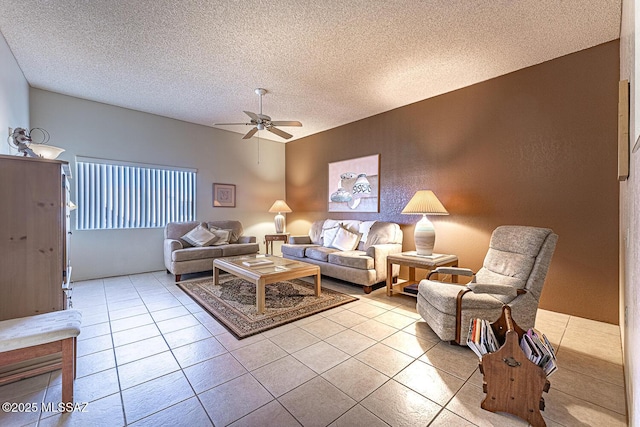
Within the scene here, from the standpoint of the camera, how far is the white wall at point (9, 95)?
101 inches

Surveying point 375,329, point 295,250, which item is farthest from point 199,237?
point 375,329

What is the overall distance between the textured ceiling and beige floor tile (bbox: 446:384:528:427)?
110 inches

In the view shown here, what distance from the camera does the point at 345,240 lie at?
4379 millimetres

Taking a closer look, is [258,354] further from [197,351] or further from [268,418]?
[268,418]

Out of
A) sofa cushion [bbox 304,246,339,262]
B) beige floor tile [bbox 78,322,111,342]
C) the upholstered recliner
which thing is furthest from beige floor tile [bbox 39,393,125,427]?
sofa cushion [bbox 304,246,339,262]

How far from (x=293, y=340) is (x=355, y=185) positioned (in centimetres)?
322

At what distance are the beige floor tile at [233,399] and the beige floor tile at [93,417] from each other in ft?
1.38

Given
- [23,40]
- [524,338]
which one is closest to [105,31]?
[23,40]

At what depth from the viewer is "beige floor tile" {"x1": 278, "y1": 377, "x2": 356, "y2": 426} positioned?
1.45 metres

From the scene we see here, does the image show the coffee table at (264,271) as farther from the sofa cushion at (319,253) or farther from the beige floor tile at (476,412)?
the beige floor tile at (476,412)

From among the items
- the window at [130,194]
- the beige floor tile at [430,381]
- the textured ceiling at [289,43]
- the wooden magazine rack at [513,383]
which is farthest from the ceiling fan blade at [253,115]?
the wooden magazine rack at [513,383]

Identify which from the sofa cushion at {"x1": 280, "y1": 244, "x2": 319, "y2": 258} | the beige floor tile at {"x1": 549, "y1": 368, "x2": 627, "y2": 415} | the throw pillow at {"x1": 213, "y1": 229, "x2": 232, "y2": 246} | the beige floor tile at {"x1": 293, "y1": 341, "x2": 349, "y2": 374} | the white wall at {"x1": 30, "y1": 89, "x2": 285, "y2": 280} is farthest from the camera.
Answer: the throw pillow at {"x1": 213, "y1": 229, "x2": 232, "y2": 246}

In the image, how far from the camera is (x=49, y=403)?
1.55 metres

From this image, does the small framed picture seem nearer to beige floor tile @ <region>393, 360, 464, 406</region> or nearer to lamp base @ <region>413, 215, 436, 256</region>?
lamp base @ <region>413, 215, 436, 256</region>
